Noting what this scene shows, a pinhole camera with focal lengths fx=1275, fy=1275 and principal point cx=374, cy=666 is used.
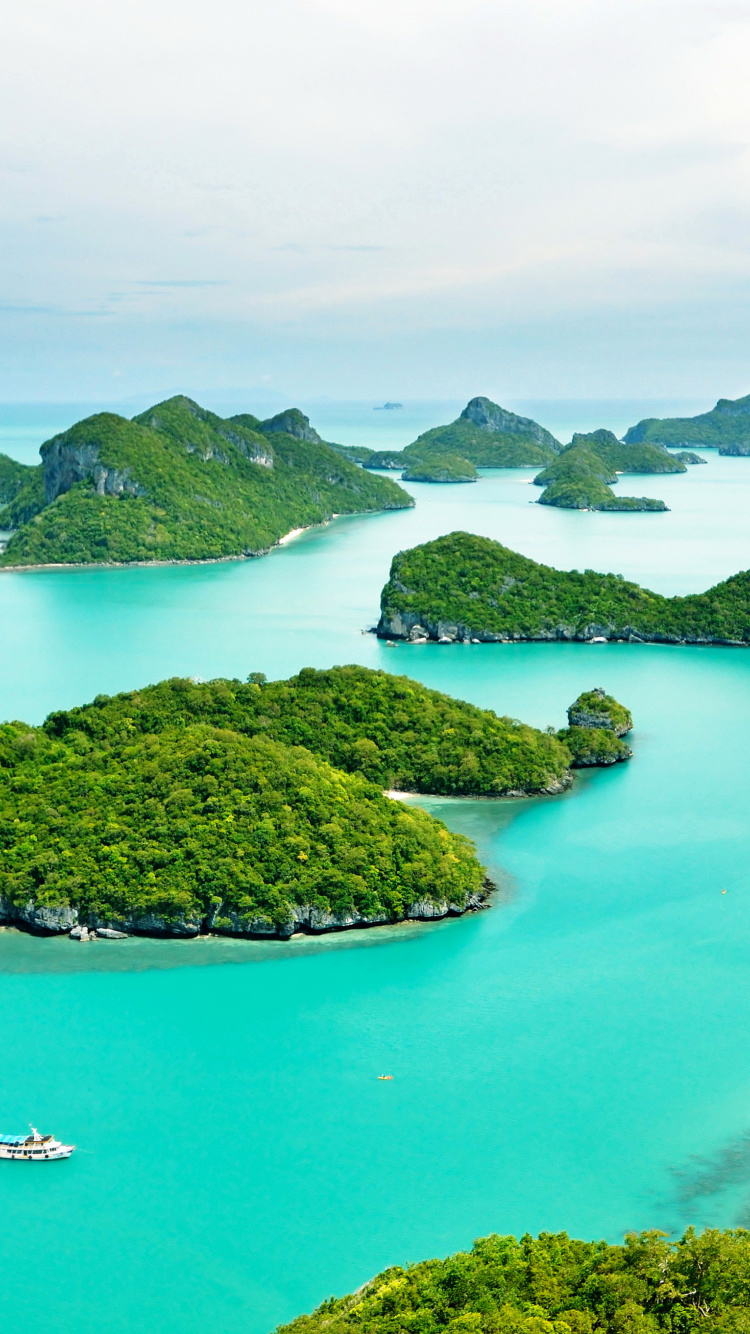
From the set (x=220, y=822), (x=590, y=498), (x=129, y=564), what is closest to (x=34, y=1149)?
(x=220, y=822)

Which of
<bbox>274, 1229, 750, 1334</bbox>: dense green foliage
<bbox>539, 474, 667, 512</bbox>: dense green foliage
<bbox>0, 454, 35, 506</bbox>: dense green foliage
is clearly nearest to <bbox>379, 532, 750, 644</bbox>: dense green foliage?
<bbox>274, 1229, 750, 1334</bbox>: dense green foliage

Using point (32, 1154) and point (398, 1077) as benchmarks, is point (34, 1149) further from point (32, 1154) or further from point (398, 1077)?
point (398, 1077)

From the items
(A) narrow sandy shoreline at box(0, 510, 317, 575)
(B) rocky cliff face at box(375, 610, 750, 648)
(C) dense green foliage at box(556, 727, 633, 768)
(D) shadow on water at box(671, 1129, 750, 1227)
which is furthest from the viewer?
(A) narrow sandy shoreline at box(0, 510, 317, 575)

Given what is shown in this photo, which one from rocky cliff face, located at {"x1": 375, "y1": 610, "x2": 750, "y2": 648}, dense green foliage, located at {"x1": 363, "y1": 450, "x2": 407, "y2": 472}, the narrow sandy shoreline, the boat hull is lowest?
the boat hull

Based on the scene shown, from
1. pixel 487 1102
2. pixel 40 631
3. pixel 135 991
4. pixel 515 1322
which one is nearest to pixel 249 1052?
pixel 135 991

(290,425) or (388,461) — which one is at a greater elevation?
(290,425)

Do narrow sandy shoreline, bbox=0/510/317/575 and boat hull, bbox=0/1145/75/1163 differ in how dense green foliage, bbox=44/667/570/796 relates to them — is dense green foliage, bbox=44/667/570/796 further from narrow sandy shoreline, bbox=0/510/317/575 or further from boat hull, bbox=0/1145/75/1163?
narrow sandy shoreline, bbox=0/510/317/575

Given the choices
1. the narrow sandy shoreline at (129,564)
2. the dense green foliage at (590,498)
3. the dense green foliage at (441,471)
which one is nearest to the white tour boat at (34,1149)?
the narrow sandy shoreline at (129,564)
